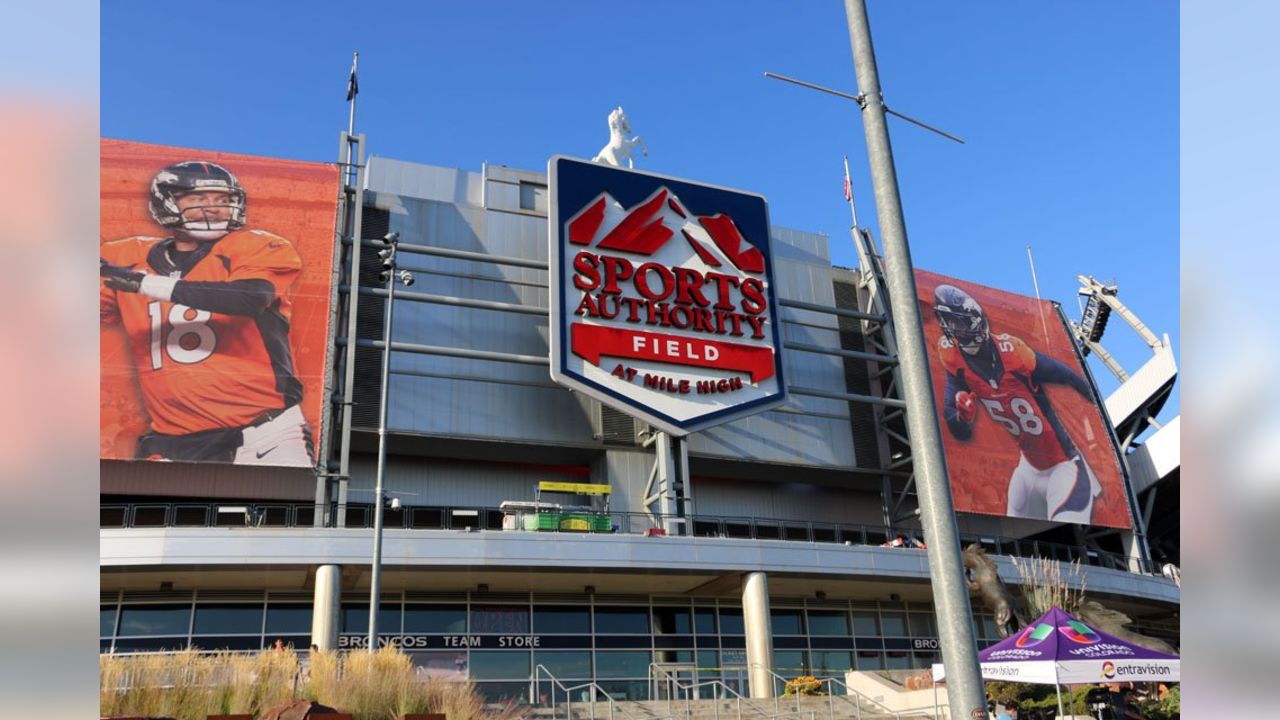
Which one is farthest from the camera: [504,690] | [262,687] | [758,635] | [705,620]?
[705,620]

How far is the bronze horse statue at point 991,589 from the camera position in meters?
29.8

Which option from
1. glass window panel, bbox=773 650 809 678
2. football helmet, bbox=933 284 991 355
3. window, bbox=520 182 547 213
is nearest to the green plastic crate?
glass window panel, bbox=773 650 809 678

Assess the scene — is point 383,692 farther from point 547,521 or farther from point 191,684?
point 547,521

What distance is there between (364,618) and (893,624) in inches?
763

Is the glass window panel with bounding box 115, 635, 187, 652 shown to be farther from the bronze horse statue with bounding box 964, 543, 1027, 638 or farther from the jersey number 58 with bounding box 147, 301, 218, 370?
the bronze horse statue with bounding box 964, 543, 1027, 638

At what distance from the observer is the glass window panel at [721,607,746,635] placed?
35031 millimetres

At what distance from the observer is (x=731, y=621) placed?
35.2m

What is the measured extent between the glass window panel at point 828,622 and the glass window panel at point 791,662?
40.9 inches

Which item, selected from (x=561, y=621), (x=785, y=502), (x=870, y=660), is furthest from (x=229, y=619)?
(x=870, y=660)

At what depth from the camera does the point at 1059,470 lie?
43.2 meters

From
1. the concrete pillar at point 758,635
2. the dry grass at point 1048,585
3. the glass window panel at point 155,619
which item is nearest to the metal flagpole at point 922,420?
the dry grass at point 1048,585

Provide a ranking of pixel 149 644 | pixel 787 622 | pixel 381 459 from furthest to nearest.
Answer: pixel 787 622, pixel 149 644, pixel 381 459
